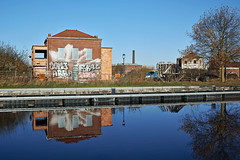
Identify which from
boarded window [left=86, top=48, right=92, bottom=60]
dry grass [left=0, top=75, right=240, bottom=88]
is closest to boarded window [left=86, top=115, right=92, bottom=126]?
dry grass [left=0, top=75, right=240, bottom=88]

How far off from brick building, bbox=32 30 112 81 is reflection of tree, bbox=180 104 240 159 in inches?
826

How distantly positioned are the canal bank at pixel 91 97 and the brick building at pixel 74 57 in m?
14.0

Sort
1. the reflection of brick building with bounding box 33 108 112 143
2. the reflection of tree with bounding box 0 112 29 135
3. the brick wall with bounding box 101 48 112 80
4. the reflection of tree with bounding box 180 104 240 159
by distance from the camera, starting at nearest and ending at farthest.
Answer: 1. the reflection of tree with bounding box 180 104 240 159
2. the reflection of brick building with bounding box 33 108 112 143
3. the reflection of tree with bounding box 0 112 29 135
4. the brick wall with bounding box 101 48 112 80

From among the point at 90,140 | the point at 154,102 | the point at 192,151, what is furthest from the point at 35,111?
the point at 192,151

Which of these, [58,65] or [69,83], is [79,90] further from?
[58,65]

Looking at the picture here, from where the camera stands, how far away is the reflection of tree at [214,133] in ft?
22.7

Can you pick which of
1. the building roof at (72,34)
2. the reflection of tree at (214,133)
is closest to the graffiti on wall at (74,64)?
the building roof at (72,34)

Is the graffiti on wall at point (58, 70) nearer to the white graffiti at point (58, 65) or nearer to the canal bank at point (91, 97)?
the white graffiti at point (58, 65)

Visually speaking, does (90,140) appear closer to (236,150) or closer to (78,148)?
(78,148)

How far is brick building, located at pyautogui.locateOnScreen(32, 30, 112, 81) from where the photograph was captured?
108 ft

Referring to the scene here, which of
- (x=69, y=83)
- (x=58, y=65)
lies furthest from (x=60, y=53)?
(x=69, y=83)

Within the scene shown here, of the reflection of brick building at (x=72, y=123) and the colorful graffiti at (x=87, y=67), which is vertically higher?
the colorful graffiti at (x=87, y=67)

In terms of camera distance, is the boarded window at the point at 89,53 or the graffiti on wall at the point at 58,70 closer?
the graffiti on wall at the point at 58,70

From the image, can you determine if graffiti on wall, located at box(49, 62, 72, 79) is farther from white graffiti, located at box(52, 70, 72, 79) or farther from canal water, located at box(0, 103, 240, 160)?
canal water, located at box(0, 103, 240, 160)
